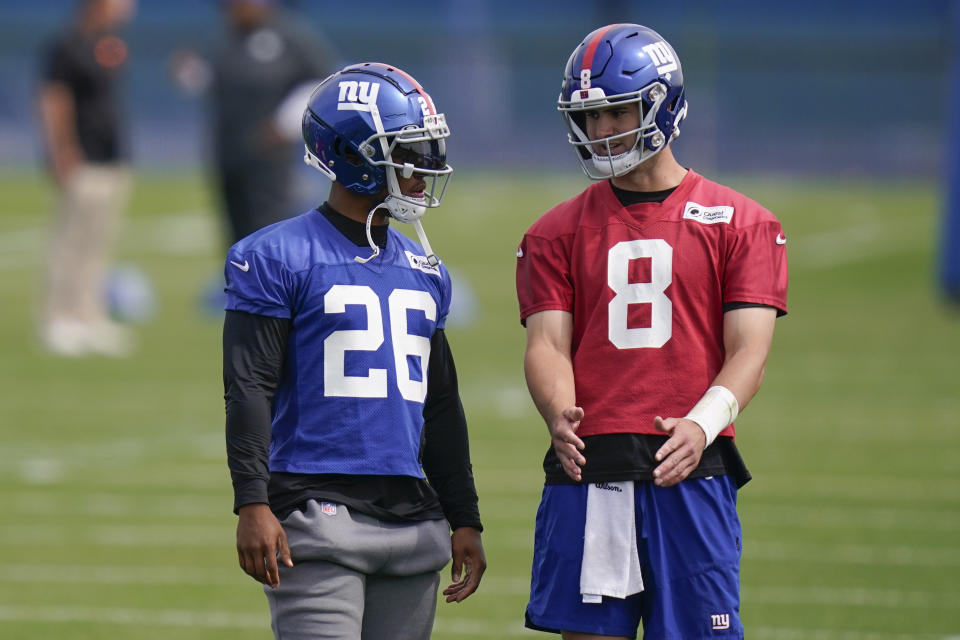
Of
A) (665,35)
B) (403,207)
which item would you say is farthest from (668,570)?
(665,35)

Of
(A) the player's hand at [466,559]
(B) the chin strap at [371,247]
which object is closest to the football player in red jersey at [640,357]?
(A) the player's hand at [466,559]

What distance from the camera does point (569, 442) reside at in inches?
159

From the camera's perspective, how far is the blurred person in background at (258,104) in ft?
39.3

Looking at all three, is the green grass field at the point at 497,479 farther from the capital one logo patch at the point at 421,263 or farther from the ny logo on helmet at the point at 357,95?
the ny logo on helmet at the point at 357,95

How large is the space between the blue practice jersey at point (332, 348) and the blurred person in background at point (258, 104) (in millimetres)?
7886

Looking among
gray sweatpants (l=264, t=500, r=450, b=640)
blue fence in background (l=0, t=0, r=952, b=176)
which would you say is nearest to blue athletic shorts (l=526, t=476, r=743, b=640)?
gray sweatpants (l=264, t=500, r=450, b=640)

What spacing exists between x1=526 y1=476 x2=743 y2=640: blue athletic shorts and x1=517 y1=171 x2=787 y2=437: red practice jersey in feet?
0.60

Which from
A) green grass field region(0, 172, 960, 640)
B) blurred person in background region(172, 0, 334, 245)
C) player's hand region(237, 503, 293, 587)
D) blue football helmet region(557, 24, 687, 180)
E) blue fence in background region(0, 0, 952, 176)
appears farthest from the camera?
blue fence in background region(0, 0, 952, 176)

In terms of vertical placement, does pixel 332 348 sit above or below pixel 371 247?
below

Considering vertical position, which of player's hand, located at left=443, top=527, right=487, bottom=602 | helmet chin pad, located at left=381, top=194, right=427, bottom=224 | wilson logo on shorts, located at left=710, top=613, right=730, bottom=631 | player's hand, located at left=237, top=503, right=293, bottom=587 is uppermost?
helmet chin pad, located at left=381, top=194, right=427, bottom=224

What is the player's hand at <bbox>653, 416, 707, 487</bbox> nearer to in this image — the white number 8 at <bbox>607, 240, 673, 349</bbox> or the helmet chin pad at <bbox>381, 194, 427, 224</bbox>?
the white number 8 at <bbox>607, 240, 673, 349</bbox>

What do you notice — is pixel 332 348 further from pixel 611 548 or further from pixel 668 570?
pixel 668 570

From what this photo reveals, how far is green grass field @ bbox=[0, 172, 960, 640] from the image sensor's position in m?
6.62

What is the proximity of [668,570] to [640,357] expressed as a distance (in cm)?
50
